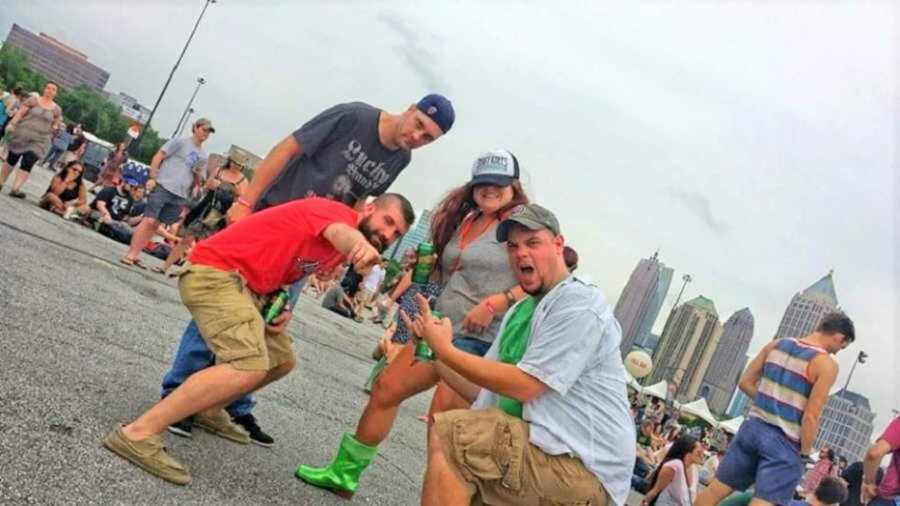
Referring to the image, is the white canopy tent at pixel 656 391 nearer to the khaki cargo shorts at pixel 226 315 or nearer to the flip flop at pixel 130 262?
the flip flop at pixel 130 262

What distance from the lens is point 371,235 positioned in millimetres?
2986

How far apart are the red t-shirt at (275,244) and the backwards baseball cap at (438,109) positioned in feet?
2.56

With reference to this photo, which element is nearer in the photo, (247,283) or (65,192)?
(247,283)

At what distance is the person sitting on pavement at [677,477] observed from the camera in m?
6.83

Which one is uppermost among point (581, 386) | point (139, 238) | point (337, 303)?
point (581, 386)

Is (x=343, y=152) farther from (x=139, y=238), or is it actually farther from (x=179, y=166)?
(x=179, y=166)

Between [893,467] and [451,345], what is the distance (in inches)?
161

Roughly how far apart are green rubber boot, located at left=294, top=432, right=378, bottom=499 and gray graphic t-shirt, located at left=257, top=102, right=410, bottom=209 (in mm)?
1272

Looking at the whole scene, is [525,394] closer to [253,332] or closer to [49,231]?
Answer: [253,332]

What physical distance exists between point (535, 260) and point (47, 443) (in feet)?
5.60

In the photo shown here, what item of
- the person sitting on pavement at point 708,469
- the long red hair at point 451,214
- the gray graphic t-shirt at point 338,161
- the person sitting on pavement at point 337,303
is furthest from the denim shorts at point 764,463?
the person sitting on pavement at point 337,303

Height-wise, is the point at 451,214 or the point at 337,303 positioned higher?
the point at 451,214

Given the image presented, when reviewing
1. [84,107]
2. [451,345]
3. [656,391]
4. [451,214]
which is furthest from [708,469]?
[84,107]

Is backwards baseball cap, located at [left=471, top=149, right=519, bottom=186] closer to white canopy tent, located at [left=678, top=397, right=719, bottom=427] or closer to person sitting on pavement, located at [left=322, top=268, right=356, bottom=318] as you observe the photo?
person sitting on pavement, located at [left=322, top=268, right=356, bottom=318]
